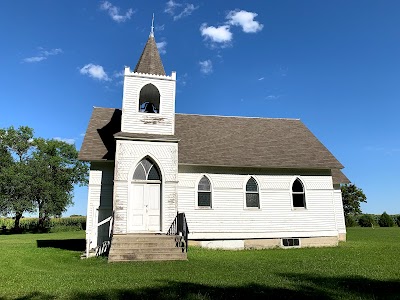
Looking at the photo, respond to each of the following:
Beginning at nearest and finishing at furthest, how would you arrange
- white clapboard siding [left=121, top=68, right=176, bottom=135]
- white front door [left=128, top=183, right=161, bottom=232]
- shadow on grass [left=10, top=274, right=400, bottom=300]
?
shadow on grass [left=10, top=274, right=400, bottom=300] → white front door [left=128, top=183, right=161, bottom=232] → white clapboard siding [left=121, top=68, right=176, bottom=135]

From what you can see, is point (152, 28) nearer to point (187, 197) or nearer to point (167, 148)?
point (167, 148)

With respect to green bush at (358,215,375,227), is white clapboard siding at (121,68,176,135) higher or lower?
higher

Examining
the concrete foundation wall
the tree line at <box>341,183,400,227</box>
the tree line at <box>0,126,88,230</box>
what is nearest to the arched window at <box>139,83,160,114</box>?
the concrete foundation wall

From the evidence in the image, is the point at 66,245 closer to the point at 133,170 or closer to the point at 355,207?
the point at 133,170

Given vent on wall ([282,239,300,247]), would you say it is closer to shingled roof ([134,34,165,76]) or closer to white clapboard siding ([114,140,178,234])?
white clapboard siding ([114,140,178,234])

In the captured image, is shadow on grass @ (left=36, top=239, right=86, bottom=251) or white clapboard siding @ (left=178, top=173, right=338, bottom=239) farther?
shadow on grass @ (left=36, top=239, right=86, bottom=251)

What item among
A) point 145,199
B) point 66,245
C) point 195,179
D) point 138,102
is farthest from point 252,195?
point 66,245

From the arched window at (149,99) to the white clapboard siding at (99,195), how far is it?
4.23 m

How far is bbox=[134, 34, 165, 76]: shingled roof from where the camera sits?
60.3 ft

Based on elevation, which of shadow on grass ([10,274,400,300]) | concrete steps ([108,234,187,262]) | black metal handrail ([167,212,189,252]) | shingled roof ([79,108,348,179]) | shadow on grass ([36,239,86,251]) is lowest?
shadow on grass ([10,274,400,300])

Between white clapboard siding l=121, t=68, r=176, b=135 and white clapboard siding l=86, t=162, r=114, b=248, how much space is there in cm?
253

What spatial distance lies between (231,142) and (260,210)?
471 centimetres

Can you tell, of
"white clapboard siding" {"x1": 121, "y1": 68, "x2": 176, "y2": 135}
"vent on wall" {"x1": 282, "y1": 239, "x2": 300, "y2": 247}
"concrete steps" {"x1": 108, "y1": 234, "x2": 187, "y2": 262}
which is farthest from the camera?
"vent on wall" {"x1": 282, "y1": 239, "x2": 300, "y2": 247}

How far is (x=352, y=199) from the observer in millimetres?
56188
